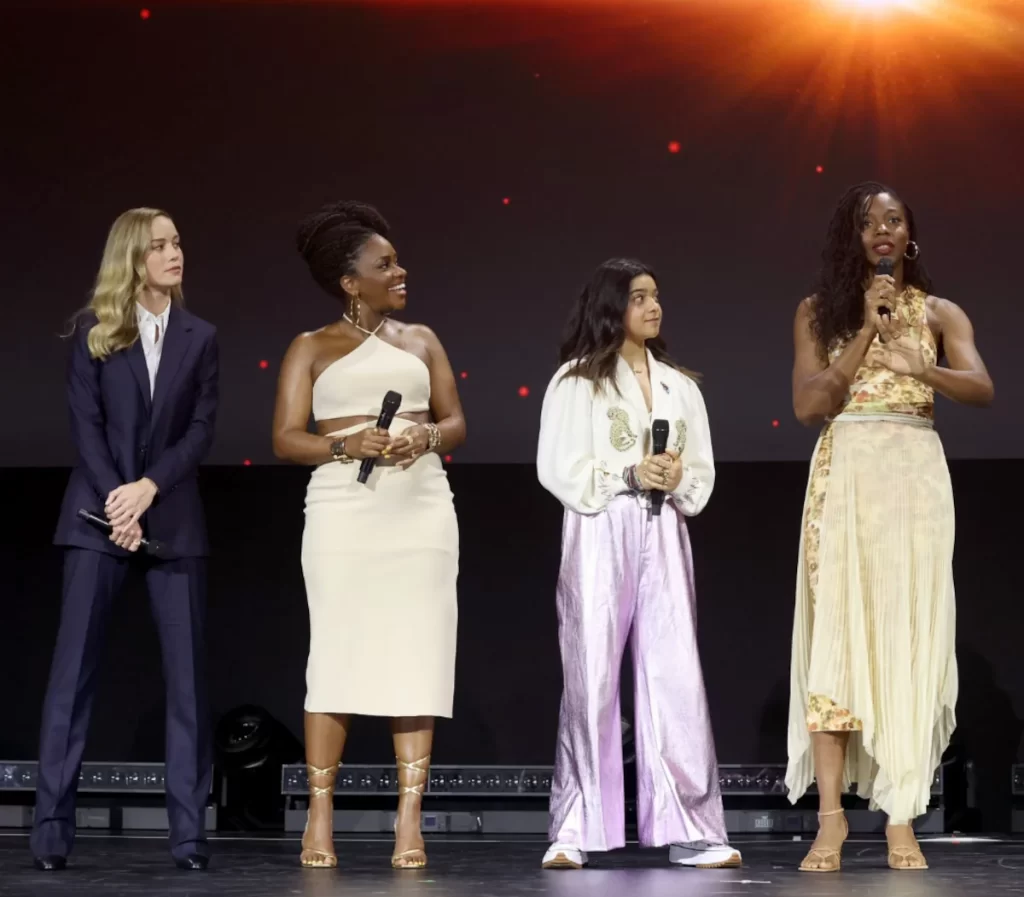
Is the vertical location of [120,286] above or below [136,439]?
above

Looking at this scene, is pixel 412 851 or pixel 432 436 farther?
pixel 432 436

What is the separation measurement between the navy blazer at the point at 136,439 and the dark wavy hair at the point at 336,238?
0.46 m

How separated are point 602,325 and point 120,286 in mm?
1256

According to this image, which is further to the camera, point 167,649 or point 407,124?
point 407,124

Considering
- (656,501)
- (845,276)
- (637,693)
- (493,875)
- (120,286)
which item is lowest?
(493,875)

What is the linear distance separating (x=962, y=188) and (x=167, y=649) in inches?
131

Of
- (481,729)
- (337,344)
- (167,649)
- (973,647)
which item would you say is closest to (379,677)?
(167,649)

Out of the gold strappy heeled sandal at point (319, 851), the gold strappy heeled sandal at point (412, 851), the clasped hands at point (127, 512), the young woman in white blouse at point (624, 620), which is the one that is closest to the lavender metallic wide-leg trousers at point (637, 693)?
the young woman in white blouse at point (624, 620)

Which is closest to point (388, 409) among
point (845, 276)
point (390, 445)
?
point (390, 445)

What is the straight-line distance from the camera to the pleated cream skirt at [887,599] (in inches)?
162

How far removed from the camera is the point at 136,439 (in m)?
4.16

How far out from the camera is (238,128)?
6.01 metres

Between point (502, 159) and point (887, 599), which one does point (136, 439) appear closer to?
point (887, 599)

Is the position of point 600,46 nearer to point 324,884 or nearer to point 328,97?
point 328,97
